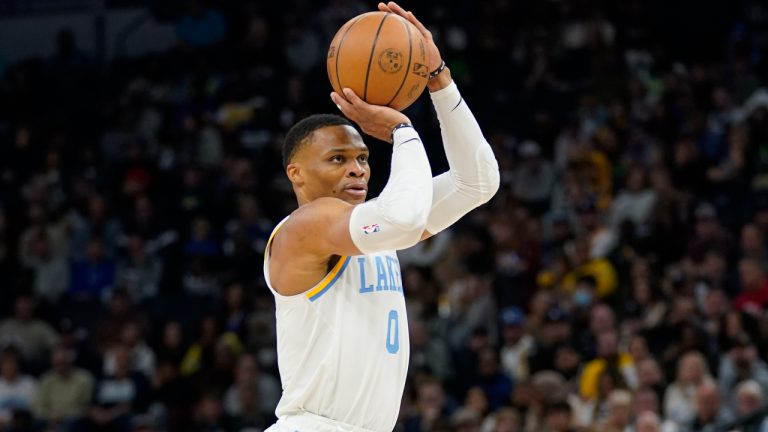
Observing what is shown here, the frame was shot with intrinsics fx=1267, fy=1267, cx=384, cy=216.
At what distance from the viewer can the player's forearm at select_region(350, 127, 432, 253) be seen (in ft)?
14.6

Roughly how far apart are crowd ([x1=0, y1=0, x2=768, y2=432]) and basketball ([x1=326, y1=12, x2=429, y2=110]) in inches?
189

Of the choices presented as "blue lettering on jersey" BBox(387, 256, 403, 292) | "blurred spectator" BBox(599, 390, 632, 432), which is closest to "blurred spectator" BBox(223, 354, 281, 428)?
"blurred spectator" BBox(599, 390, 632, 432)

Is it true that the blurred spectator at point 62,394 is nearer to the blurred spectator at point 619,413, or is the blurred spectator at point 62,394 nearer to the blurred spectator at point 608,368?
the blurred spectator at point 608,368

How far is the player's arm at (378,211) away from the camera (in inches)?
176

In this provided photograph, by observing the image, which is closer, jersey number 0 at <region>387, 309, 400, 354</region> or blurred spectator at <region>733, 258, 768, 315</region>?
jersey number 0 at <region>387, 309, 400, 354</region>

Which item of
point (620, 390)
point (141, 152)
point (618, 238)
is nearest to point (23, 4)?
point (141, 152)

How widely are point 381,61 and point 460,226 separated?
928cm

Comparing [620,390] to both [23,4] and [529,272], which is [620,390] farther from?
[23,4]

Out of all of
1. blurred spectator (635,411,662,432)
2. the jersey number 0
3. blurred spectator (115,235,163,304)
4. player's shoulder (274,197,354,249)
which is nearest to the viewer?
player's shoulder (274,197,354,249)

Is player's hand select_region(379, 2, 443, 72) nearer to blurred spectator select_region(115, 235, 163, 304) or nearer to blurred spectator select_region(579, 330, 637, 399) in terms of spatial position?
blurred spectator select_region(579, 330, 637, 399)

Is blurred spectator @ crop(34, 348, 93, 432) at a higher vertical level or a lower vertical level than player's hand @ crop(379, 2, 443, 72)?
lower

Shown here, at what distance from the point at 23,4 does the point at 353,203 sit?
15850 mm

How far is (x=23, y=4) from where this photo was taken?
63.9ft

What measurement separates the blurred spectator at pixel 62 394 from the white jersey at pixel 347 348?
817 cm
